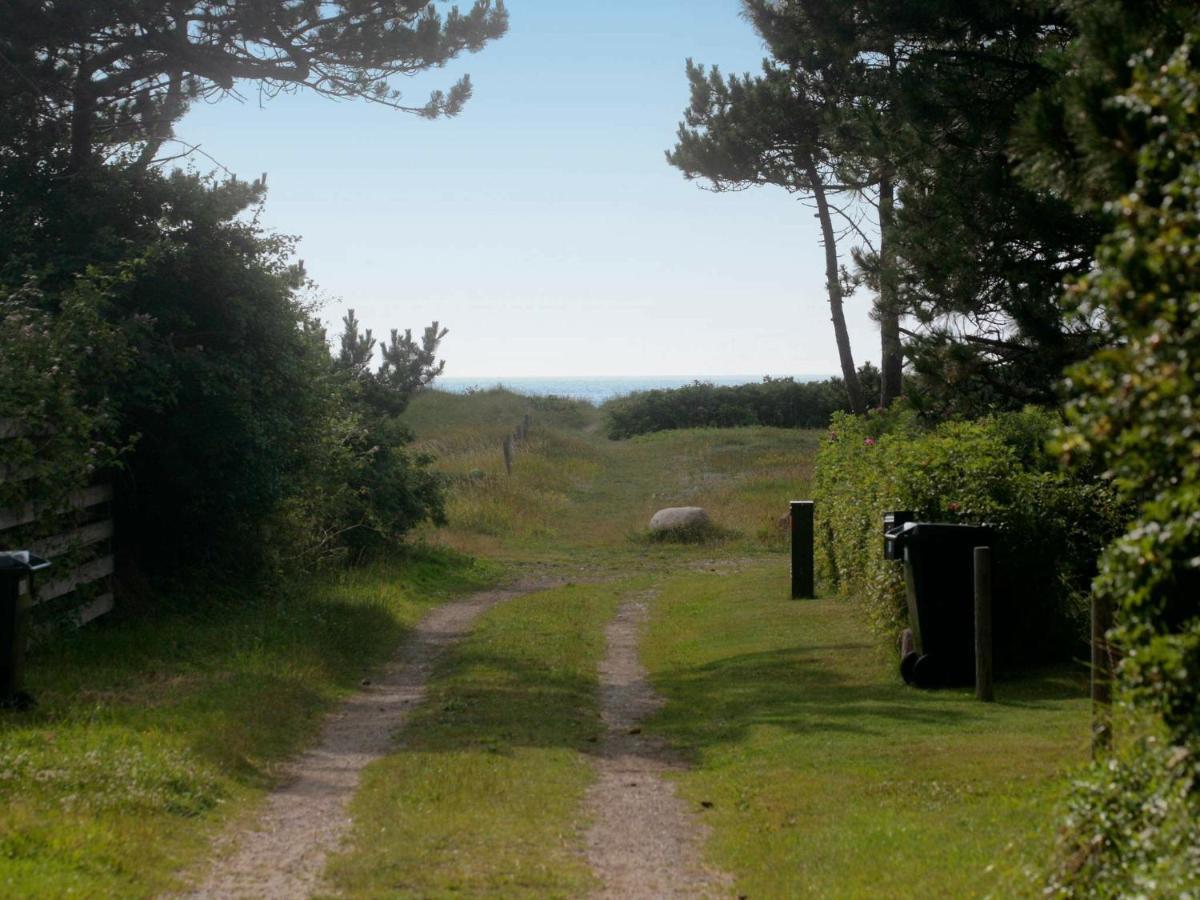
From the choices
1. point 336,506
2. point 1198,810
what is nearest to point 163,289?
point 336,506

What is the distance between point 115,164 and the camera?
16641mm

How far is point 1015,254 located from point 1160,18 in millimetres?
6607

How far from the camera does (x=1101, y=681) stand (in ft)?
21.8

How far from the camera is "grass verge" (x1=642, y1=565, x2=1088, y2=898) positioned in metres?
6.70

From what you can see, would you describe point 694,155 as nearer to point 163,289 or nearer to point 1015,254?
point 163,289

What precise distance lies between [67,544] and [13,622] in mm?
3564

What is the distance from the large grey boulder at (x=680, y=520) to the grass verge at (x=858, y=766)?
14176mm

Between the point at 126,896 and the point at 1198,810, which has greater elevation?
the point at 1198,810

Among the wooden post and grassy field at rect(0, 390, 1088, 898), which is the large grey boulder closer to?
grassy field at rect(0, 390, 1088, 898)

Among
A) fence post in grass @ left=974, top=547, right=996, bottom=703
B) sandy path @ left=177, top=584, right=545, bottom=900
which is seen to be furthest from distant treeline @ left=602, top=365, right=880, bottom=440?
fence post in grass @ left=974, top=547, right=996, bottom=703

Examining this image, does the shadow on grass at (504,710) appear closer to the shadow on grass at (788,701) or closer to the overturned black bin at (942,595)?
the shadow on grass at (788,701)

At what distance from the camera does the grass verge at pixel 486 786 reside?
689 cm

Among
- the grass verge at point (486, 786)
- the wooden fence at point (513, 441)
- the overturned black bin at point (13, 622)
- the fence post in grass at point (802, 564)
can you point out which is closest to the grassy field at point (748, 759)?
the grass verge at point (486, 786)

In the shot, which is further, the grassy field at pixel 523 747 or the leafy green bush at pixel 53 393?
the leafy green bush at pixel 53 393
